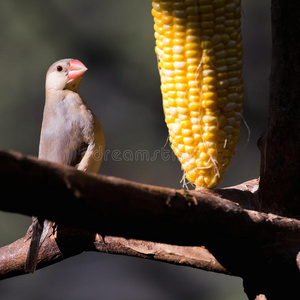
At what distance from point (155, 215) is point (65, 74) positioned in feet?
2.74

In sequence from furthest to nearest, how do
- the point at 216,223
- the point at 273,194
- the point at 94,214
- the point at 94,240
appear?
the point at 94,240 < the point at 273,194 < the point at 216,223 < the point at 94,214

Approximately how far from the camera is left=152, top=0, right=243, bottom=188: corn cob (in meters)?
0.88

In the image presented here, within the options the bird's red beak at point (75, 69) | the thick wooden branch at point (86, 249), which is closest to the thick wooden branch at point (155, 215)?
the thick wooden branch at point (86, 249)

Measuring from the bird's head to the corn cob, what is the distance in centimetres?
42

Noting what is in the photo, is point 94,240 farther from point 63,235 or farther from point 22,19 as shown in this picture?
point 22,19

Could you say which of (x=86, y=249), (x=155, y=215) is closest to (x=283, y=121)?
(x=155, y=215)

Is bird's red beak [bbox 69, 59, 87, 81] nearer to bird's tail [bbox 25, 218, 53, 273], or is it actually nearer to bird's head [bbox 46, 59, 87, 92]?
bird's head [bbox 46, 59, 87, 92]

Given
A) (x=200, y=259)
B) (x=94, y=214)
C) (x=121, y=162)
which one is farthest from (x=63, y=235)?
(x=121, y=162)

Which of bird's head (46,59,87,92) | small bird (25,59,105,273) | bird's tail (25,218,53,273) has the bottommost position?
bird's tail (25,218,53,273)

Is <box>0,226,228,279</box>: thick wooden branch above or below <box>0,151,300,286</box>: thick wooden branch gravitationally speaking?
below

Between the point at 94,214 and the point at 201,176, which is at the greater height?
the point at 94,214

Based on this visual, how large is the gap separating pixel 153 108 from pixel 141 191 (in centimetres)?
171

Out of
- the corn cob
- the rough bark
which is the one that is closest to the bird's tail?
the corn cob

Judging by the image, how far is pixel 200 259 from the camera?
876 mm
